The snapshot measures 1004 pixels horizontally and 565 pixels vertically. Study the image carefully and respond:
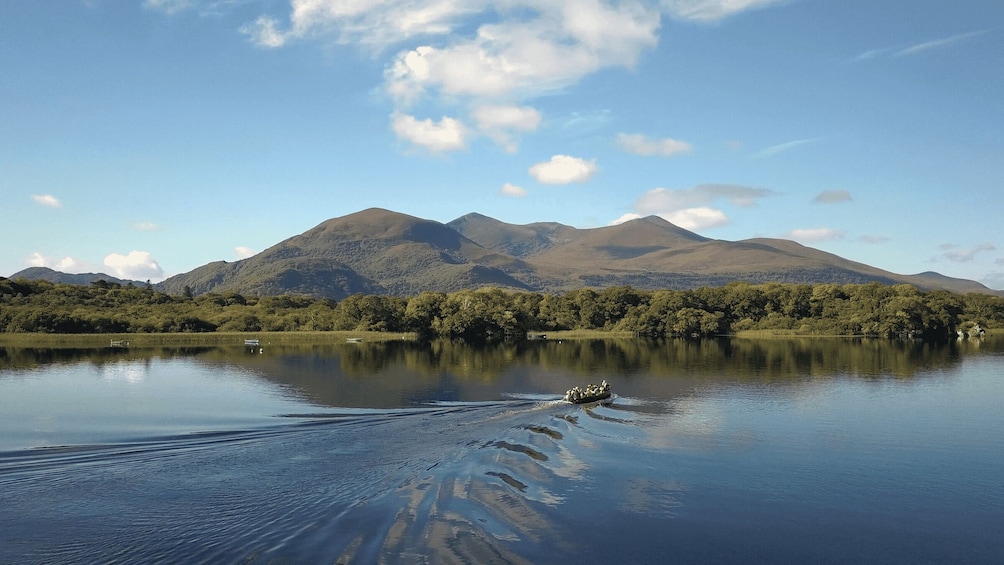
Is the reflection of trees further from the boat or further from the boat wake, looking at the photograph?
the boat wake

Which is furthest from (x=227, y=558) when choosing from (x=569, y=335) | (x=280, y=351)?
(x=569, y=335)

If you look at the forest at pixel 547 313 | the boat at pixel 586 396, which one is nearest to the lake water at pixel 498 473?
the boat at pixel 586 396

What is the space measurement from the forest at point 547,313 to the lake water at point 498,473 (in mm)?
80344

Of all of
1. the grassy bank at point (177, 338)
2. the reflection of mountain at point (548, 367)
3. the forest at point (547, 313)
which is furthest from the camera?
the forest at point (547, 313)

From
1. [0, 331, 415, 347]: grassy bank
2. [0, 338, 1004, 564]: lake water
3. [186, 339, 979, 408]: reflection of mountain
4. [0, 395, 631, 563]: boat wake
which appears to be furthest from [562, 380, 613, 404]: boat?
[0, 331, 415, 347]: grassy bank

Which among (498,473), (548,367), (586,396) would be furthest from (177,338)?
(498,473)

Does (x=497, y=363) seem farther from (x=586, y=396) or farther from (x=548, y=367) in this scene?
(x=586, y=396)

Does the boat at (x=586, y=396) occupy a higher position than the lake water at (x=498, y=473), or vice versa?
the boat at (x=586, y=396)

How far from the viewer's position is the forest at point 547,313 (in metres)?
126

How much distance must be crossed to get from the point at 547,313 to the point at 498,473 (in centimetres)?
13238

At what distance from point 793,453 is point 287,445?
21288 millimetres

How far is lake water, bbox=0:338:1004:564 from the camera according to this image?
57.4 ft

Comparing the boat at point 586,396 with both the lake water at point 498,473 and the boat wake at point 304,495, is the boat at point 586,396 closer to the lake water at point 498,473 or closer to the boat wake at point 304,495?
the lake water at point 498,473

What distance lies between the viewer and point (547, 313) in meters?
157
